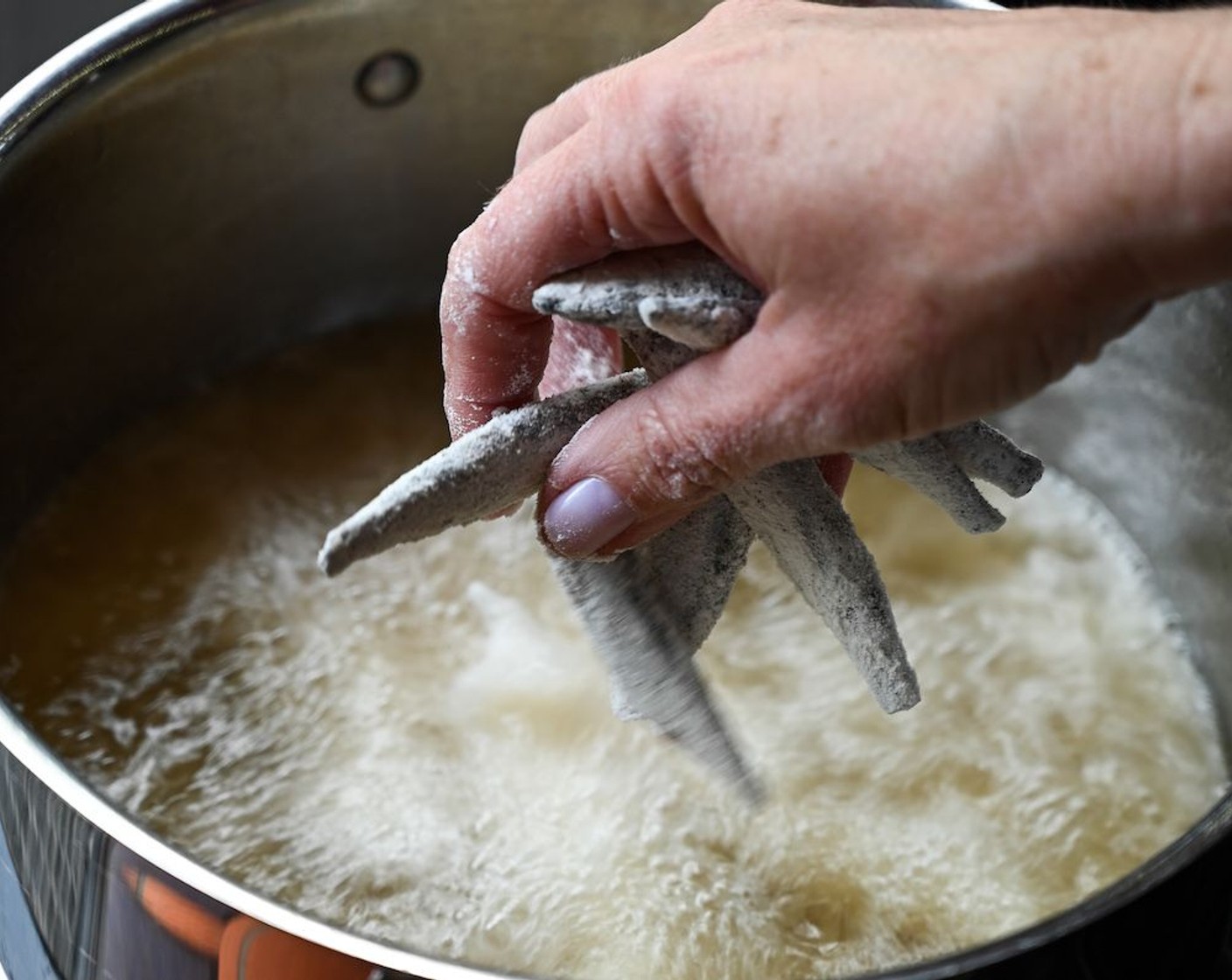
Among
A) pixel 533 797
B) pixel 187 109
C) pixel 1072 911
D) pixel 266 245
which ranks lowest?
pixel 533 797

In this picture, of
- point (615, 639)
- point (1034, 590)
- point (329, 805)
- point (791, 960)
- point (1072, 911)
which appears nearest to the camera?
point (1072, 911)

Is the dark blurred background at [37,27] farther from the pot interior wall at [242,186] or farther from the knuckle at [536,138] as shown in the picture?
the knuckle at [536,138]

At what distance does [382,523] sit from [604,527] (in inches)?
3.8

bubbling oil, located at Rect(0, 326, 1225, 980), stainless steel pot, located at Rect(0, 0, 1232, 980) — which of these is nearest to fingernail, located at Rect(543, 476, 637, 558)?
bubbling oil, located at Rect(0, 326, 1225, 980)

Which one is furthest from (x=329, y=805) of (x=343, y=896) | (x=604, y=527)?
(x=604, y=527)

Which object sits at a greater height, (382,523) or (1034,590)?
(382,523)

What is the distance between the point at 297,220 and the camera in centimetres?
116

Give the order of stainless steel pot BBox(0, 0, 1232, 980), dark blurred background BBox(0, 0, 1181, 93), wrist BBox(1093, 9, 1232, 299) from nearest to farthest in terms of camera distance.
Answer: wrist BBox(1093, 9, 1232, 299), stainless steel pot BBox(0, 0, 1232, 980), dark blurred background BBox(0, 0, 1181, 93)

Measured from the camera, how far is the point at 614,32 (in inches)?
42.8

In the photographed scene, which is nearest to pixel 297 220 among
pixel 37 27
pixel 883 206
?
pixel 37 27

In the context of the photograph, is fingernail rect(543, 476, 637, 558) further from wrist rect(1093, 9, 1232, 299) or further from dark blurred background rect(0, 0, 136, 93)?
dark blurred background rect(0, 0, 136, 93)

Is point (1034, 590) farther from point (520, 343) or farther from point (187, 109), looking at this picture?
point (187, 109)

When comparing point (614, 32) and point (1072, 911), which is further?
point (614, 32)

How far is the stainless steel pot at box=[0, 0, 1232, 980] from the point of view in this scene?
0.97m
